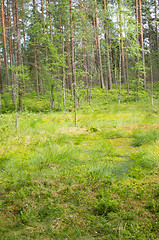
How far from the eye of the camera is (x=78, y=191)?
12.2 feet

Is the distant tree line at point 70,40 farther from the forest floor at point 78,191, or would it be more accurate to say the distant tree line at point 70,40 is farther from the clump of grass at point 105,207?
the clump of grass at point 105,207

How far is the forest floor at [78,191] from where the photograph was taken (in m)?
2.70

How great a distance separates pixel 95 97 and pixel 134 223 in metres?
18.3

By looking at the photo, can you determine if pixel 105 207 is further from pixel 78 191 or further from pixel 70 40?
pixel 70 40

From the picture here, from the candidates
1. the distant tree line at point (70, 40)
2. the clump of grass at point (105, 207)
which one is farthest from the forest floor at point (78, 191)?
the distant tree line at point (70, 40)

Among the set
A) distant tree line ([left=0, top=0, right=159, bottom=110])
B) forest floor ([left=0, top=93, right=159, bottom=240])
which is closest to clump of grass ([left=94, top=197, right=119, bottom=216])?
forest floor ([left=0, top=93, right=159, bottom=240])

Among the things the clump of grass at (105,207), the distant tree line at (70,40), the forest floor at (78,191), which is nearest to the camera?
the forest floor at (78,191)

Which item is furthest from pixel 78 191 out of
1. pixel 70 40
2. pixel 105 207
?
pixel 70 40

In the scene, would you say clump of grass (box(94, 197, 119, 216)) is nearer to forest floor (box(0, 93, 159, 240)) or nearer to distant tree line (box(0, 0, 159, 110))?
forest floor (box(0, 93, 159, 240))

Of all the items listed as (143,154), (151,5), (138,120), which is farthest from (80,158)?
(151,5)

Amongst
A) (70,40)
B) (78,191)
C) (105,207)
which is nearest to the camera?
(105,207)

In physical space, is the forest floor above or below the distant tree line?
below

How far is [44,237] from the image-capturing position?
2.54m

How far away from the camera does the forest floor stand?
2695mm
